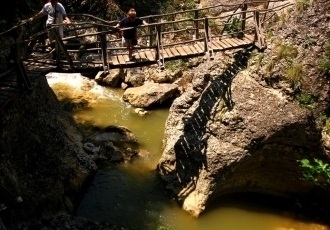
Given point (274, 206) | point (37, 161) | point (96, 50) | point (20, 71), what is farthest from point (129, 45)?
point (274, 206)

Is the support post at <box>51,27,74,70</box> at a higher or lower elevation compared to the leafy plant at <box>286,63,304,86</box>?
higher

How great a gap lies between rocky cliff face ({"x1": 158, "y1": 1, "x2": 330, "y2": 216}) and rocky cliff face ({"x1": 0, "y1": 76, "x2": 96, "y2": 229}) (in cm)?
323

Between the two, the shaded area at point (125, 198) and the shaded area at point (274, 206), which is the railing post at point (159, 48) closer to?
the shaded area at point (125, 198)

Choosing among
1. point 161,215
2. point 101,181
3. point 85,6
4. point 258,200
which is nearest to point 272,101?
point 258,200

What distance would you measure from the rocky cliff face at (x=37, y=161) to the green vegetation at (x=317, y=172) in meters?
7.12

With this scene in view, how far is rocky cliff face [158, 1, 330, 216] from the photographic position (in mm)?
12625

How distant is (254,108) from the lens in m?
13.1

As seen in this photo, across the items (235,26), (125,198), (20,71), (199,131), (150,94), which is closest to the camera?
(20,71)

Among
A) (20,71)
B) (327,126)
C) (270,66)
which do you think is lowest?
(327,126)

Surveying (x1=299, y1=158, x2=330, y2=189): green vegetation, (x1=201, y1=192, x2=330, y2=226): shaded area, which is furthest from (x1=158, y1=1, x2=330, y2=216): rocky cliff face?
(x1=299, y1=158, x2=330, y2=189): green vegetation

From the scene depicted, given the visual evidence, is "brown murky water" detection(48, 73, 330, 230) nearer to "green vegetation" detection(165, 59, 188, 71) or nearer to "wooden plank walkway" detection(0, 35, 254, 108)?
"wooden plank walkway" detection(0, 35, 254, 108)

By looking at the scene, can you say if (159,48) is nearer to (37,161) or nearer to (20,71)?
(20,71)

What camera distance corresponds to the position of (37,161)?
1191 centimetres

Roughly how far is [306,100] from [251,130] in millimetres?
1923
